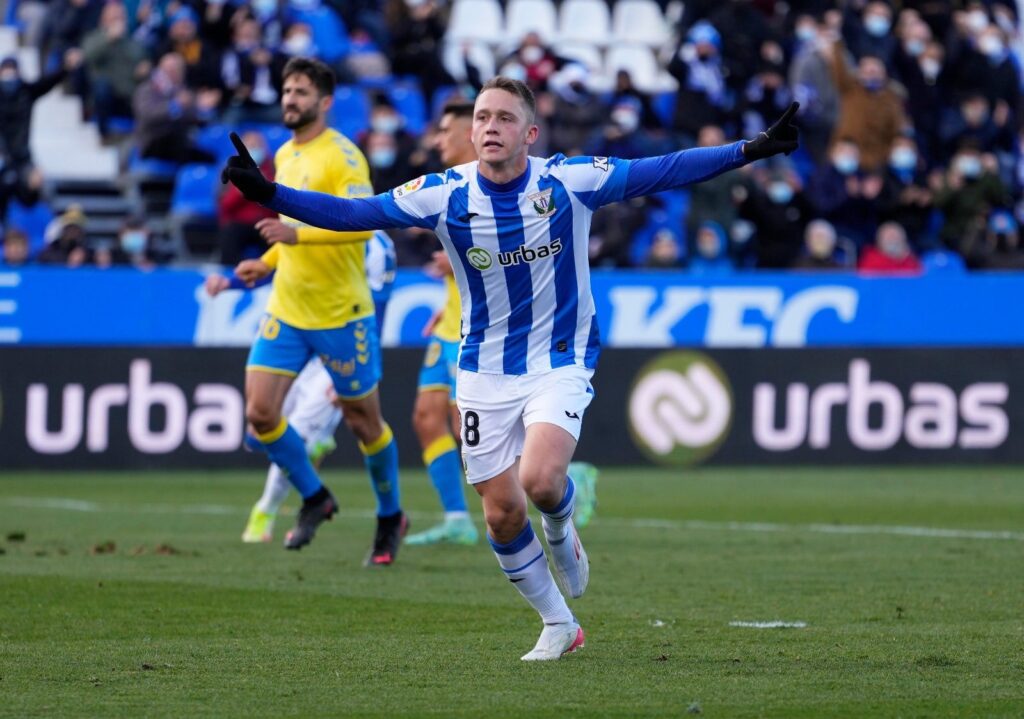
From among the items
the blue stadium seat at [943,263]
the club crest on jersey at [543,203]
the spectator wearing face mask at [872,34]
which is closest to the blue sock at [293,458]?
the club crest on jersey at [543,203]

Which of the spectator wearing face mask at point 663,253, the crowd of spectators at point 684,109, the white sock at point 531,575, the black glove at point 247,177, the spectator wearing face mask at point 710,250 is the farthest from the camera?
the spectator wearing face mask at point 710,250

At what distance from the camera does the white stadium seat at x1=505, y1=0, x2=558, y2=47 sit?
2720 centimetres

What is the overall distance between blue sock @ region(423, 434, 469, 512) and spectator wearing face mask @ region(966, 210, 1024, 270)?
12456mm

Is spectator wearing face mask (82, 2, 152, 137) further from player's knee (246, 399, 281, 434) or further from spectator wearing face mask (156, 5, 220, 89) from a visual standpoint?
player's knee (246, 399, 281, 434)

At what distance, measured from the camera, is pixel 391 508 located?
11031 millimetres

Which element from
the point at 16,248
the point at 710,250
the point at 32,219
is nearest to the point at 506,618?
the point at 16,248

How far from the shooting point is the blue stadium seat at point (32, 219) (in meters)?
20.6

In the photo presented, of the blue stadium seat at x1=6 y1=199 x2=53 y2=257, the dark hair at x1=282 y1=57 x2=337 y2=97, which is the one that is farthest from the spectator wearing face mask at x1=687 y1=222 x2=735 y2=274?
the dark hair at x1=282 y1=57 x2=337 y2=97

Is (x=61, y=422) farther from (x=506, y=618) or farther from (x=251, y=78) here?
(x=506, y=618)

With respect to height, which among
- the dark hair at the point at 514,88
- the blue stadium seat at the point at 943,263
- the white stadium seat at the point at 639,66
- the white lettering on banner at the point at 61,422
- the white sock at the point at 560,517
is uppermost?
the dark hair at the point at 514,88

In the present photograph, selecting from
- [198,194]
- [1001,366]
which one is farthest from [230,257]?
[1001,366]

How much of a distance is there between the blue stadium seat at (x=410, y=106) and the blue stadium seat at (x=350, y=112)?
1.45 ft

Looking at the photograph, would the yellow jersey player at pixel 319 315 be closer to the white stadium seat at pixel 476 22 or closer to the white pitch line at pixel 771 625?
the white pitch line at pixel 771 625

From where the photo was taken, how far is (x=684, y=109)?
2436cm
